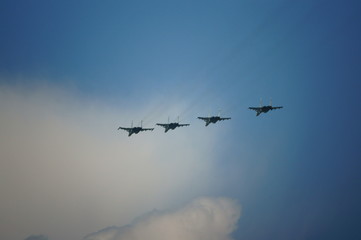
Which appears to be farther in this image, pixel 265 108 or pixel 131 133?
pixel 131 133

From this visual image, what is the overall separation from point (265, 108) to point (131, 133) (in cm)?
6050

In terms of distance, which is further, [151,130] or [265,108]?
[151,130]

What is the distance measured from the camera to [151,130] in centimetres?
19850

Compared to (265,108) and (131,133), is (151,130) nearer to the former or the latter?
(131,133)

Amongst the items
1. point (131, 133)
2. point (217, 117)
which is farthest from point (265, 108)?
point (131, 133)

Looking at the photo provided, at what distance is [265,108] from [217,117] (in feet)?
66.1

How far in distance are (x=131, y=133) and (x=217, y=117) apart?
40.4 m

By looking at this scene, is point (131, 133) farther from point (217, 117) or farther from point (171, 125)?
point (217, 117)

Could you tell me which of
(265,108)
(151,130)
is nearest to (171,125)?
(151,130)

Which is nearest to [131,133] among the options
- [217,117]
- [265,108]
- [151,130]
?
[151,130]

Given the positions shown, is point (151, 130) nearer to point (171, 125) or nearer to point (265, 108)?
point (171, 125)

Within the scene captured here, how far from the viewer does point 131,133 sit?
19762 cm

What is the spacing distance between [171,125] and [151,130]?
39.0ft

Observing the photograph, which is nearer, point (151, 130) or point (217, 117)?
point (217, 117)
